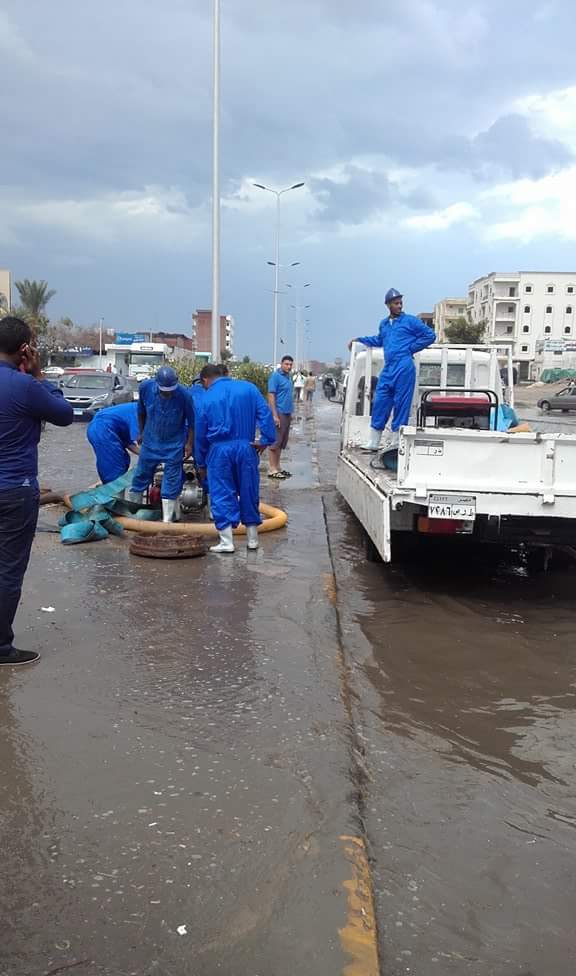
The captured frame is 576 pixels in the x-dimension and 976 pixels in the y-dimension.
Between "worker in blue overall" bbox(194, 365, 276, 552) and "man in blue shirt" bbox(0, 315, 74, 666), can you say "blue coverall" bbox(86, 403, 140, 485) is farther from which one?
"man in blue shirt" bbox(0, 315, 74, 666)

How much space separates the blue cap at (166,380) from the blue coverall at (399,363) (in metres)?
2.25

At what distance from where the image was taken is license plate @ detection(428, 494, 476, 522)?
5617mm

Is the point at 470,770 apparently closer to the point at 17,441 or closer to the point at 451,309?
the point at 17,441

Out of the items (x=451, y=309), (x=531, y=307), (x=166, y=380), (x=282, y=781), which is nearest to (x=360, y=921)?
(x=282, y=781)

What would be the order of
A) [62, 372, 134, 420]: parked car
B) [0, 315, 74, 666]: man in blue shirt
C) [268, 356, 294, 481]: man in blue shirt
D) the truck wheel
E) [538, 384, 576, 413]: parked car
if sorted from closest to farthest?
[0, 315, 74, 666]: man in blue shirt → the truck wheel → [268, 356, 294, 481]: man in blue shirt → [62, 372, 134, 420]: parked car → [538, 384, 576, 413]: parked car

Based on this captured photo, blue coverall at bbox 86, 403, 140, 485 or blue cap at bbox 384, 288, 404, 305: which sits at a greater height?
blue cap at bbox 384, 288, 404, 305

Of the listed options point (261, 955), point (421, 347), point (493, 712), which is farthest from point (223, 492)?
point (261, 955)

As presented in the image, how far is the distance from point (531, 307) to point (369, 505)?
106m

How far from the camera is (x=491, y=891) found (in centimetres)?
267

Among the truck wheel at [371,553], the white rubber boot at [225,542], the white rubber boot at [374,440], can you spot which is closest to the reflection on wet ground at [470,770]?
the truck wheel at [371,553]

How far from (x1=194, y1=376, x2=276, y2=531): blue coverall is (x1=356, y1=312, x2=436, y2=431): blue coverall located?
188 cm

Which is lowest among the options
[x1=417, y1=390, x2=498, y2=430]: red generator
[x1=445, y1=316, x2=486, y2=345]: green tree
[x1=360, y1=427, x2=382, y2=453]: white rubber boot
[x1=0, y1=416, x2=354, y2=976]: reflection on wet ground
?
[x1=0, y1=416, x2=354, y2=976]: reflection on wet ground

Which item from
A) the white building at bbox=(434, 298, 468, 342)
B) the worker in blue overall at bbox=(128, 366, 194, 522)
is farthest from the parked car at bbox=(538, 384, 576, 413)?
the white building at bbox=(434, 298, 468, 342)

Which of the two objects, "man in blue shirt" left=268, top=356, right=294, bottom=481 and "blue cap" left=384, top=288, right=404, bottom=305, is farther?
"man in blue shirt" left=268, top=356, right=294, bottom=481
